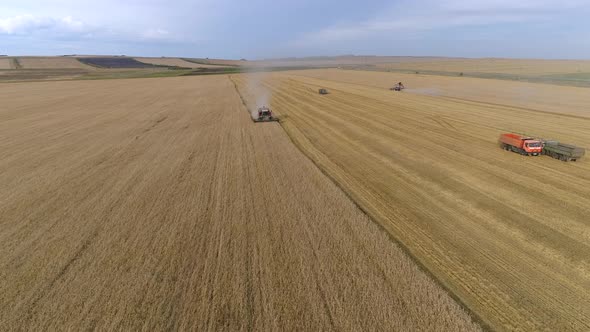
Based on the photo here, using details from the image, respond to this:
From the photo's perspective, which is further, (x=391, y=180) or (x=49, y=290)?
(x=391, y=180)

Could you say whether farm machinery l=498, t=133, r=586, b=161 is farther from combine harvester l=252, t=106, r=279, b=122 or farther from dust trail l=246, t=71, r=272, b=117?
dust trail l=246, t=71, r=272, b=117

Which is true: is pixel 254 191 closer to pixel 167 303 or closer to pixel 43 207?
pixel 167 303

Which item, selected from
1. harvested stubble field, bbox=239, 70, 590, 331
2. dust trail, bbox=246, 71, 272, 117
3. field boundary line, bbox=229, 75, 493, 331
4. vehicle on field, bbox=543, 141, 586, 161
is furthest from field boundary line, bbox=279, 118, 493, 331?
dust trail, bbox=246, 71, 272, 117

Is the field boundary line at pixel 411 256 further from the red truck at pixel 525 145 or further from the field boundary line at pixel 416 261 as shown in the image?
the red truck at pixel 525 145

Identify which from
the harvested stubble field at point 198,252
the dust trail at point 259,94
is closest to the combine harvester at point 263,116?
the dust trail at point 259,94

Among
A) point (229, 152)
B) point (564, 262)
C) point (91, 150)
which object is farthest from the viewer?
point (91, 150)

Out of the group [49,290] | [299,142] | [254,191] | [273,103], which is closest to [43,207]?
[49,290]
